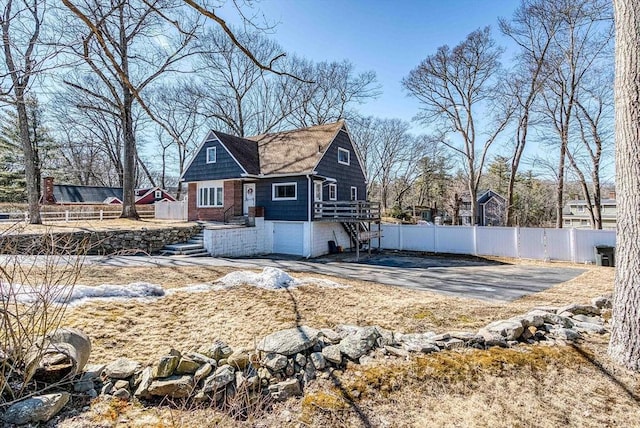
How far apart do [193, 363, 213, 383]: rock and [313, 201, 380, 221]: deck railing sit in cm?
1296

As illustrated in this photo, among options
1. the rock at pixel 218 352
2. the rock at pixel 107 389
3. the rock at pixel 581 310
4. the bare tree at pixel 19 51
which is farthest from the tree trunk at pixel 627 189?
the bare tree at pixel 19 51

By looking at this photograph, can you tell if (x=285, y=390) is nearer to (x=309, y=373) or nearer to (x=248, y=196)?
(x=309, y=373)

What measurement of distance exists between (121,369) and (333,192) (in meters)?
15.7

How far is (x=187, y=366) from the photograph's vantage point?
3037mm

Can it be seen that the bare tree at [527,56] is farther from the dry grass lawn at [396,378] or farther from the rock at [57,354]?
the rock at [57,354]

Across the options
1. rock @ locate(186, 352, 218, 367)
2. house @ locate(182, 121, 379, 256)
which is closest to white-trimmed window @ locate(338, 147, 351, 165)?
house @ locate(182, 121, 379, 256)

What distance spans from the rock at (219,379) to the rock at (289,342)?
384mm

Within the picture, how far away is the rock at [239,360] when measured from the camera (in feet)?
10.4

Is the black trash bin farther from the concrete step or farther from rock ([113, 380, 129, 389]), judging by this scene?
the concrete step

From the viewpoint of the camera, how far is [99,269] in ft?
24.8

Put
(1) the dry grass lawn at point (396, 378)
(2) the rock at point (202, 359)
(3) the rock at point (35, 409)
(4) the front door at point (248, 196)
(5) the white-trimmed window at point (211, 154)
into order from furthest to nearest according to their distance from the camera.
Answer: (5) the white-trimmed window at point (211, 154), (4) the front door at point (248, 196), (2) the rock at point (202, 359), (1) the dry grass lawn at point (396, 378), (3) the rock at point (35, 409)

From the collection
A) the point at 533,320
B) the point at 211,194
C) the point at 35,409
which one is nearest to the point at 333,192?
the point at 211,194

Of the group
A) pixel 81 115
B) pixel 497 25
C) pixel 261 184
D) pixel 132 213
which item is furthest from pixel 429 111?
pixel 81 115

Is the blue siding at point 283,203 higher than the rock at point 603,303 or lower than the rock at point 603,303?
higher
